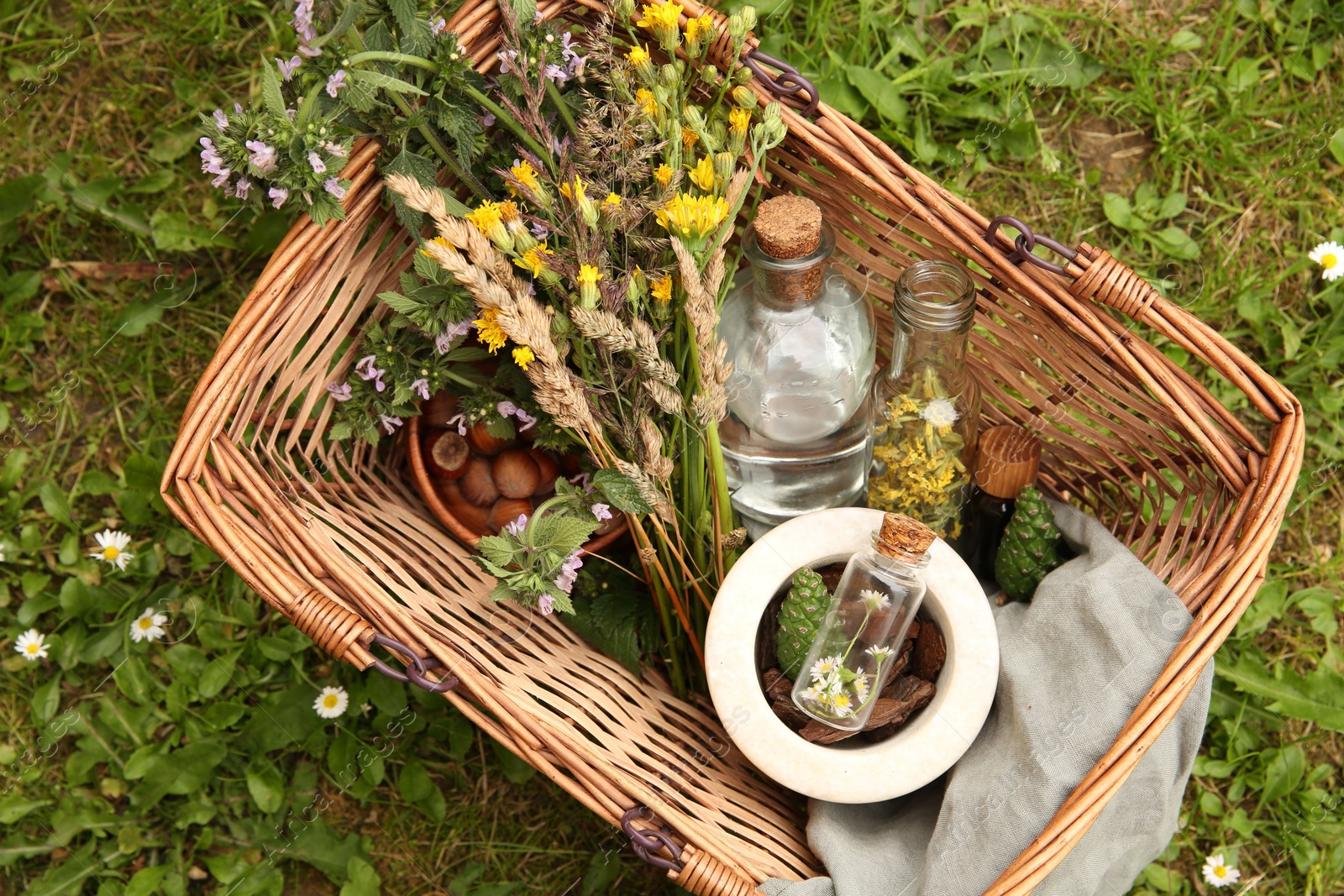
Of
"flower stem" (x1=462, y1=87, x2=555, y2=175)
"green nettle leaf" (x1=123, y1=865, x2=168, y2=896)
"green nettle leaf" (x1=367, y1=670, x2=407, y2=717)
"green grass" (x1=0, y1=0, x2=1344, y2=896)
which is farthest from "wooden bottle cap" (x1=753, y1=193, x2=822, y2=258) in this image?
"green nettle leaf" (x1=123, y1=865, x2=168, y2=896)

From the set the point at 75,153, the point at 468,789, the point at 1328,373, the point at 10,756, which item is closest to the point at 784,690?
the point at 468,789

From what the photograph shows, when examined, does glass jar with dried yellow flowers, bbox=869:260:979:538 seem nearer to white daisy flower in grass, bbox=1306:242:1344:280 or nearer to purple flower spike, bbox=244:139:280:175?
purple flower spike, bbox=244:139:280:175

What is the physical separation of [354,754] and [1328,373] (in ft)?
5.31

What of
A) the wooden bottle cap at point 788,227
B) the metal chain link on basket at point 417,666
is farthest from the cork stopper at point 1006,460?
the metal chain link on basket at point 417,666

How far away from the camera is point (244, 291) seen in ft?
5.04

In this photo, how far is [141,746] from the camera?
1.47 metres

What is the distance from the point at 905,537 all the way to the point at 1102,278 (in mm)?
344

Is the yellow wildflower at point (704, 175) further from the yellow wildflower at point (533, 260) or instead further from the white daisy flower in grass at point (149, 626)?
the white daisy flower in grass at point (149, 626)

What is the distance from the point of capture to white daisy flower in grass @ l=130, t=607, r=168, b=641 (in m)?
1.47

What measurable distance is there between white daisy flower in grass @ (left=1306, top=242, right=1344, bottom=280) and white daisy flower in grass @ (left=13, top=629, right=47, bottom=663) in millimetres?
2068

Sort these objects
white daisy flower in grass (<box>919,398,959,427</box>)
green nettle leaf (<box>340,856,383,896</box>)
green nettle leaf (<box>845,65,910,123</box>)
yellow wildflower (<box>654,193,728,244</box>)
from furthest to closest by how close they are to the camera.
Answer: green nettle leaf (<box>845,65,910,123</box>) < green nettle leaf (<box>340,856,383,896</box>) < white daisy flower in grass (<box>919,398,959,427</box>) < yellow wildflower (<box>654,193,728,244</box>)

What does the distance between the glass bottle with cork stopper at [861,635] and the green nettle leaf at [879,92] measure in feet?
2.51

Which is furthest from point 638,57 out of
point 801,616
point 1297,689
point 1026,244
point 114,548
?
point 1297,689

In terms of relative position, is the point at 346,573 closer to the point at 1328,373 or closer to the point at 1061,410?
the point at 1061,410
